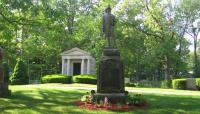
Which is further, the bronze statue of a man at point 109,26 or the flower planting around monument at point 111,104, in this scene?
the bronze statue of a man at point 109,26

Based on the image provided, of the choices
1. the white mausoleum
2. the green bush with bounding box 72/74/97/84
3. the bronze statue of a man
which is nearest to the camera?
the bronze statue of a man

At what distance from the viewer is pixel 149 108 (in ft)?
45.9

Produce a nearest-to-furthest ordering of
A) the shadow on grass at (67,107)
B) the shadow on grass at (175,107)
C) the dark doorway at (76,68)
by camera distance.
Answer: the shadow on grass at (67,107) < the shadow on grass at (175,107) < the dark doorway at (76,68)

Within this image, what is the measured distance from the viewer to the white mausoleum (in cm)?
4528

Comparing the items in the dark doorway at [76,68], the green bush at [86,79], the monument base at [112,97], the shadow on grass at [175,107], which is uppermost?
the dark doorway at [76,68]

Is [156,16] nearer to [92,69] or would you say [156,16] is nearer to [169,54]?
[169,54]

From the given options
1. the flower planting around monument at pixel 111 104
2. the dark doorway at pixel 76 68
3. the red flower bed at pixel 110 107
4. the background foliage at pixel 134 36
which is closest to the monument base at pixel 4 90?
the flower planting around monument at pixel 111 104

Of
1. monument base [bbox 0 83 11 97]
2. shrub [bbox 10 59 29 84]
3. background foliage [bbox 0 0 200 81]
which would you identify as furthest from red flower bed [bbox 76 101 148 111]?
background foliage [bbox 0 0 200 81]

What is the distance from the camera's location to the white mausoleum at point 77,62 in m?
45.3

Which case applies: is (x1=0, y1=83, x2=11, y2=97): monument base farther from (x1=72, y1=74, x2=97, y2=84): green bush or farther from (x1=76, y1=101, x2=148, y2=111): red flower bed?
(x1=72, y1=74, x2=97, y2=84): green bush

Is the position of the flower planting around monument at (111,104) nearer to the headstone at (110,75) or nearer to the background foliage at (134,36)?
the headstone at (110,75)

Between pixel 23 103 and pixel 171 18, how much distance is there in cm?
3727

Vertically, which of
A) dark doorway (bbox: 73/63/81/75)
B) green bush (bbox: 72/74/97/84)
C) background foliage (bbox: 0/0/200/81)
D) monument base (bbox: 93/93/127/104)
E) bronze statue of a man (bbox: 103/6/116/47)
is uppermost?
background foliage (bbox: 0/0/200/81)

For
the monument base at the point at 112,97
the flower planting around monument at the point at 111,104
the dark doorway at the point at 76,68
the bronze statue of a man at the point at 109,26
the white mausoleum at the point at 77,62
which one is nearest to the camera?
the flower planting around monument at the point at 111,104
